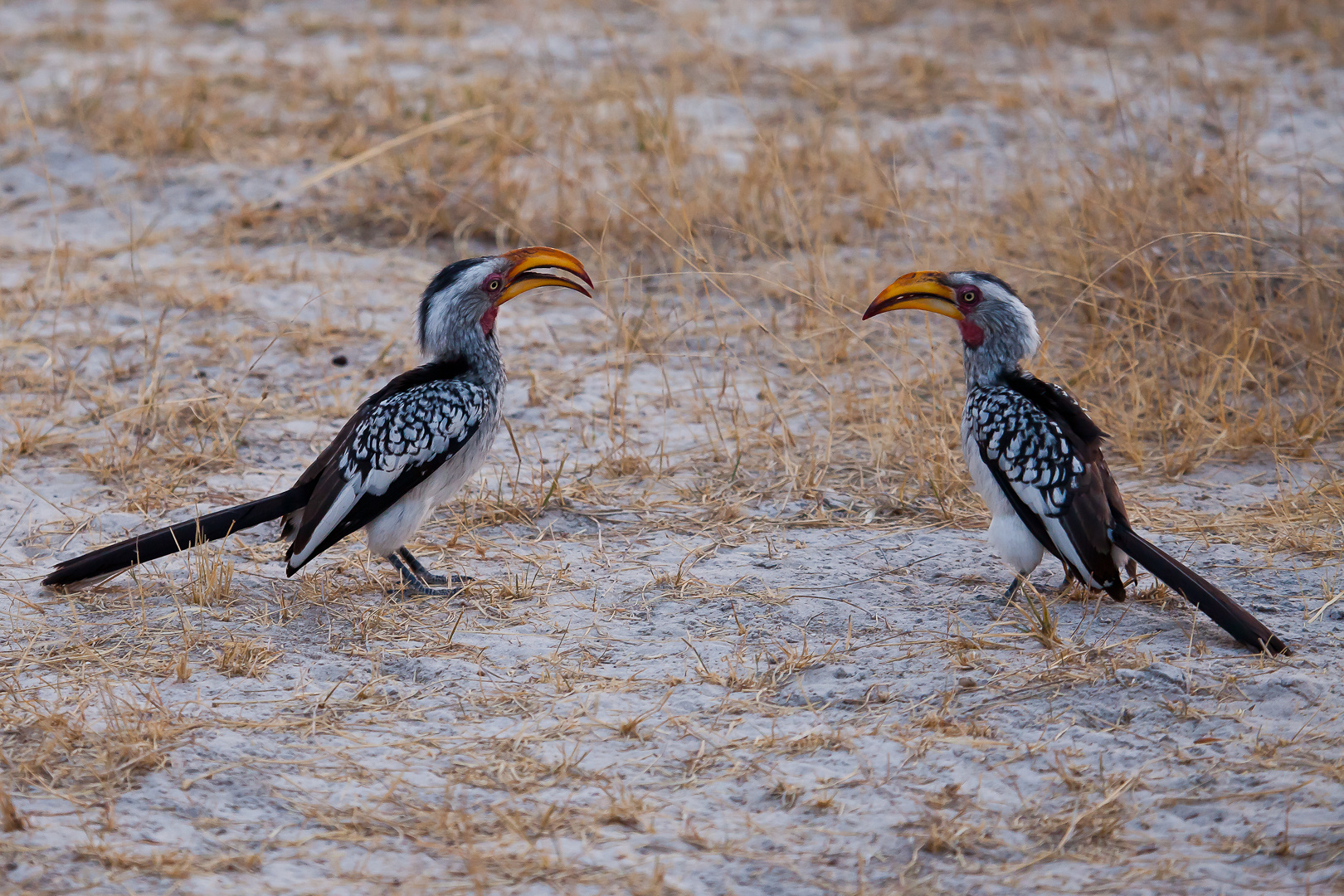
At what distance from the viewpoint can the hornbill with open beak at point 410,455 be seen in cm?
365

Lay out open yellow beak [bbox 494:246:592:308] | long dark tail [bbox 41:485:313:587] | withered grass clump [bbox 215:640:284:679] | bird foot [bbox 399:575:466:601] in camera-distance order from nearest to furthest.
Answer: withered grass clump [bbox 215:640:284:679]
long dark tail [bbox 41:485:313:587]
bird foot [bbox 399:575:466:601]
open yellow beak [bbox 494:246:592:308]

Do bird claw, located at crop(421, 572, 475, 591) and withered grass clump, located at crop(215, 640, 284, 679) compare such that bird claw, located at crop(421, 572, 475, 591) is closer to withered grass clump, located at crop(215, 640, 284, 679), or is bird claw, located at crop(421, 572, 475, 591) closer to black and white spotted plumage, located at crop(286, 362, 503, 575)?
black and white spotted plumage, located at crop(286, 362, 503, 575)

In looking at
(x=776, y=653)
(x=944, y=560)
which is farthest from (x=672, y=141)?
(x=776, y=653)

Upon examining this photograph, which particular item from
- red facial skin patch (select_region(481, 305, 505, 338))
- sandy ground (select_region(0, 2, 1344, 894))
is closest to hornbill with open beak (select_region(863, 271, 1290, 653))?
sandy ground (select_region(0, 2, 1344, 894))

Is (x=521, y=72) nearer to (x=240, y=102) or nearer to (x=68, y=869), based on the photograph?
(x=240, y=102)

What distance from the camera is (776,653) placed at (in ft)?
11.3

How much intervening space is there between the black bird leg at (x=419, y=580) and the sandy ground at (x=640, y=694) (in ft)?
0.30

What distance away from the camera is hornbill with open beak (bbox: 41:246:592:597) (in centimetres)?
365

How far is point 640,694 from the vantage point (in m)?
3.24

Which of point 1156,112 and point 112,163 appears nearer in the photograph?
point 112,163

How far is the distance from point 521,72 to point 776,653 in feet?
19.5

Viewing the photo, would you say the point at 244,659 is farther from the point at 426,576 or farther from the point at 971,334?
the point at 971,334

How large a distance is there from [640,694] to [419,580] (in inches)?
36.3

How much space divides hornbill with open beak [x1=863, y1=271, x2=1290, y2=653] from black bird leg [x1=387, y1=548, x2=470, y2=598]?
147 cm
